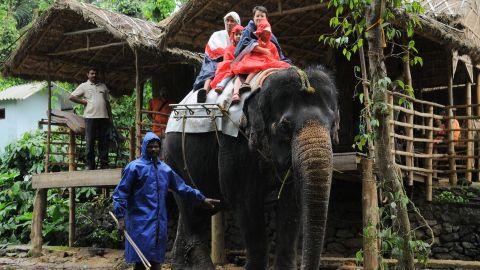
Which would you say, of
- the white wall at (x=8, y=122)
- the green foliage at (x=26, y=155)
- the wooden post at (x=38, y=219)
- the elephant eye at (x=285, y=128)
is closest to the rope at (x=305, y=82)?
the elephant eye at (x=285, y=128)

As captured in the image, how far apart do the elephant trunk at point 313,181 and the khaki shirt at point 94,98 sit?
5.70 metres

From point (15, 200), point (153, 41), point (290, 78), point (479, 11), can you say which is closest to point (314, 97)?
point (290, 78)

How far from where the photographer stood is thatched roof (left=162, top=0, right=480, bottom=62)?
9.49 m

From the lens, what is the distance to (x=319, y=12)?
10.4m

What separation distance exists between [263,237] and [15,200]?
1031cm

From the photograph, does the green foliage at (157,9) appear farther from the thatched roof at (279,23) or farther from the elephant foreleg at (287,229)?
the elephant foreleg at (287,229)

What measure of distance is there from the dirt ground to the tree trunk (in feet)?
14.5

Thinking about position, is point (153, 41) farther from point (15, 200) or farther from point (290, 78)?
point (15, 200)

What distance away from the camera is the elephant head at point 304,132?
200 inches

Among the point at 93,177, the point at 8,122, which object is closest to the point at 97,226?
the point at 93,177

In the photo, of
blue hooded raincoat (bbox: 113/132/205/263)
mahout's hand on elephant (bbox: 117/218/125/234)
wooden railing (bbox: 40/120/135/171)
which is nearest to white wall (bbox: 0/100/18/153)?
wooden railing (bbox: 40/120/135/171)

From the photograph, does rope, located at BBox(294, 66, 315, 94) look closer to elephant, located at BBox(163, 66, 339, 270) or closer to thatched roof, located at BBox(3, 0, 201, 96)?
elephant, located at BBox(163, 66, 339, 270)

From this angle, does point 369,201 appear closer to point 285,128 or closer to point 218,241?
point 285,128

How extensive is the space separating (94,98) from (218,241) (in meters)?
2.92
